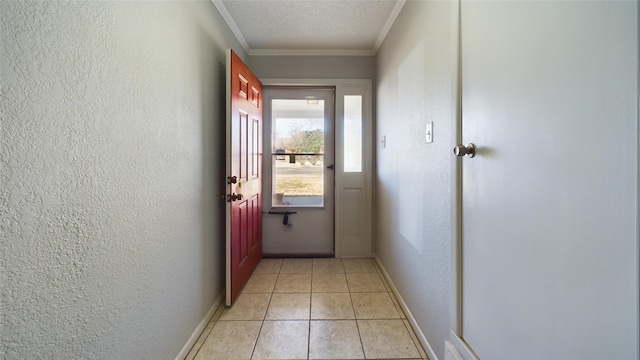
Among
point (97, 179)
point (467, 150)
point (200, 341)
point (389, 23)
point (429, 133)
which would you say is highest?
point (389, 23)

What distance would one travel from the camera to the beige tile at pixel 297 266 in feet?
8.65

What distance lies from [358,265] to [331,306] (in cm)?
86

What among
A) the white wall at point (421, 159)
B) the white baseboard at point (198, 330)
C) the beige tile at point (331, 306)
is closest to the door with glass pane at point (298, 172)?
the white wall at point (421, 159)

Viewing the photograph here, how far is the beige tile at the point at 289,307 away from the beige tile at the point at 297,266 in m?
0.48

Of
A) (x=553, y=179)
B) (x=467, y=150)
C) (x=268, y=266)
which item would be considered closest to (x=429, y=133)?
(x=467, y=150)

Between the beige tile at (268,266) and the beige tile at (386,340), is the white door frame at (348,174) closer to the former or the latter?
the beige tile at (268,266)

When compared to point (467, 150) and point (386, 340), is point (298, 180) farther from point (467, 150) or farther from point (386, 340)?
point (467, 150)

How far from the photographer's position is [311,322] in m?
1.79

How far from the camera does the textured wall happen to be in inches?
26.2

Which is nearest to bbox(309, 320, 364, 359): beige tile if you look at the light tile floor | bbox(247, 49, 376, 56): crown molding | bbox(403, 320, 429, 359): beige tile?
the light tile floor

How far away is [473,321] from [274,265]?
2197 millimetres

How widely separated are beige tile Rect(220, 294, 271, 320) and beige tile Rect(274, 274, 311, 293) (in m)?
0.17

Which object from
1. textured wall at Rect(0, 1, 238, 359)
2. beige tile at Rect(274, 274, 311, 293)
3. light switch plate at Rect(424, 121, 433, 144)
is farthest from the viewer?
beige tile at Rect(274, 274, 311, 293)

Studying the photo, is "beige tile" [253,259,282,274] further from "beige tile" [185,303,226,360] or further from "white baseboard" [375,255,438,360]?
"white baseboard" [375,255,438,360]
